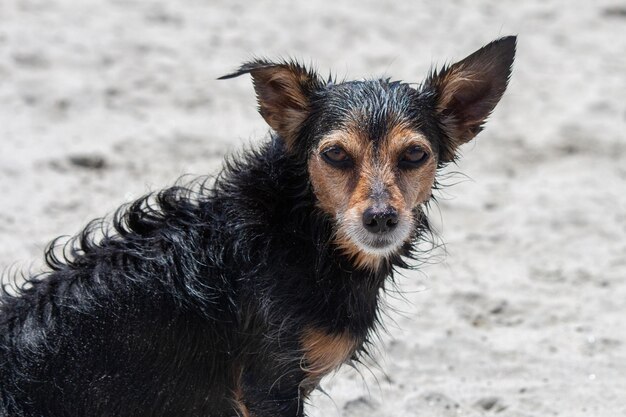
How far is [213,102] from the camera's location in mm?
10016

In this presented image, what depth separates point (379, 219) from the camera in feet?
16.5

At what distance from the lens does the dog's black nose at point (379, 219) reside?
5.04 m

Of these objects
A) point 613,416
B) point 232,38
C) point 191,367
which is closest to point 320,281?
point 191,367

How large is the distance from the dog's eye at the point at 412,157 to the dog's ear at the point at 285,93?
1.90 feet

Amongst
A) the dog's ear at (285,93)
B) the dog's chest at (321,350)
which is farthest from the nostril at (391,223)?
the dog's ear at (285,93)

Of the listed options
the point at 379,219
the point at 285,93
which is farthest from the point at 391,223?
the point at 285,93

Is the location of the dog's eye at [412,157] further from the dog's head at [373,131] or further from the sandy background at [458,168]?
the sandy background at [458,168]

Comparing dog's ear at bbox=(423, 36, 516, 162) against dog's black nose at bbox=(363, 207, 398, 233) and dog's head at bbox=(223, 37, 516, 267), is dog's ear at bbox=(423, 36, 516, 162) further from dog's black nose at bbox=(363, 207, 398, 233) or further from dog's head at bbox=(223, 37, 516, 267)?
dog's black nose at bbox=(363, 207, 398, 233)

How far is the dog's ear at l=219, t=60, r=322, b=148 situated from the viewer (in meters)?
5.26

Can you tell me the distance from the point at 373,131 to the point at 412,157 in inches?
9.5

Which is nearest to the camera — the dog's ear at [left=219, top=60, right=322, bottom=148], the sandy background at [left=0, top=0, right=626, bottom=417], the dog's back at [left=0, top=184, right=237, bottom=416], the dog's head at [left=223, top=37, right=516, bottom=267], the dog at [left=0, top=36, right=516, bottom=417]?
the dog's back at [left=0, top=184, right=237, bottom=416]

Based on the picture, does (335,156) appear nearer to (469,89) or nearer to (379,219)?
(379,219)

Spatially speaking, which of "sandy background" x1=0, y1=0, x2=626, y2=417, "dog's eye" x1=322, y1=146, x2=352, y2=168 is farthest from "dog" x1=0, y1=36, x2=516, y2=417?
"sandy background" x1=0, y1=0, x2=626, y2=417

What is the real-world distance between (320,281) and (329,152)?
0.66 m
